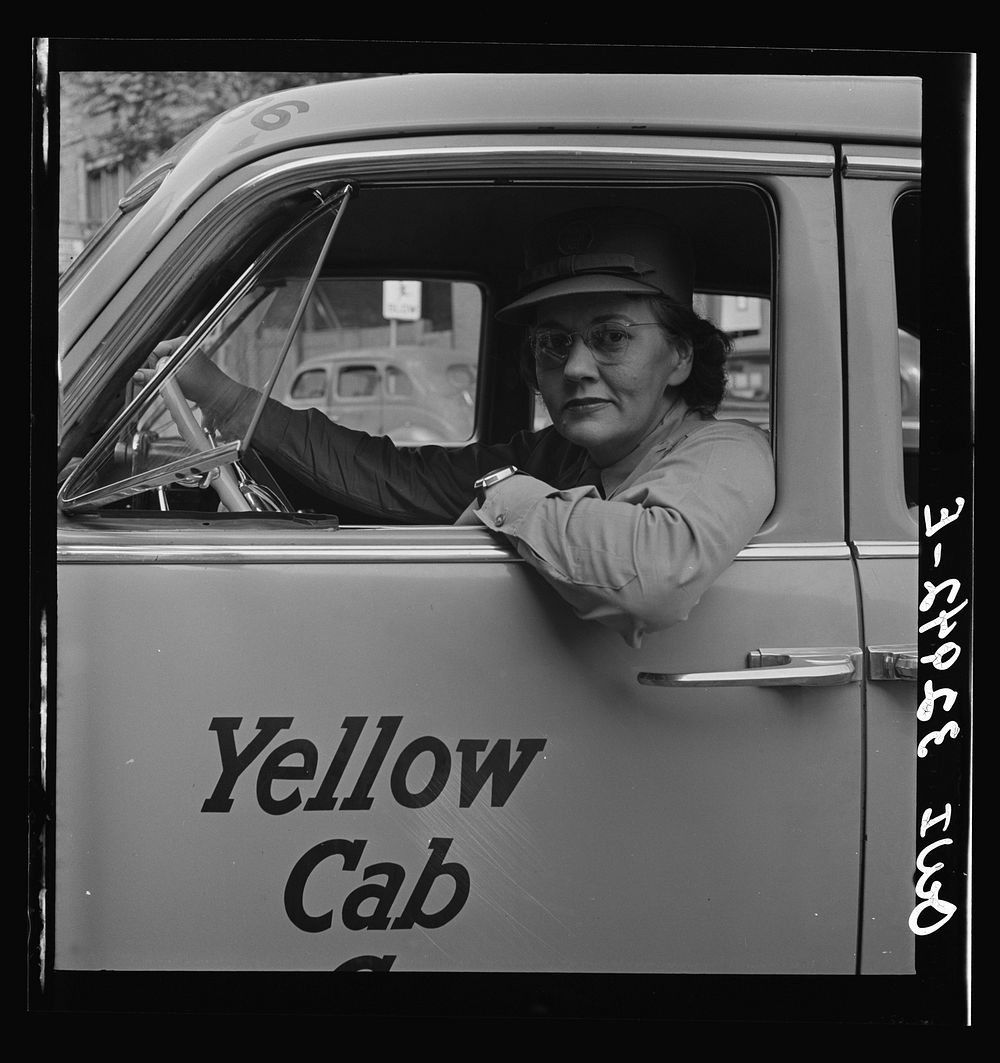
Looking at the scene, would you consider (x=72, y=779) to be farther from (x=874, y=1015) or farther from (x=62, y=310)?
(x=874, y=1015)

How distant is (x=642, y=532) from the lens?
1.61 meters

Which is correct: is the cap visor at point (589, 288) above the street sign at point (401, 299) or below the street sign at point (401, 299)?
below

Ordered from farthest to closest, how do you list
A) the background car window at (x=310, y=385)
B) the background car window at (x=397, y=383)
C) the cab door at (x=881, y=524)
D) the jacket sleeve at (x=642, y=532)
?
the background car window at (x=310, y=385)
the background car window at (x=397, y=383)
the cab door at (x=881, y=524)
the jacket sleeve at (x=642, y=532)

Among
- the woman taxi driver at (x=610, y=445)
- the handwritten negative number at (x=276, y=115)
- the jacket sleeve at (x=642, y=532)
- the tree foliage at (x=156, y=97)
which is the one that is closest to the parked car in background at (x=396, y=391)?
the woman taxi driver at (x=610, y=445)

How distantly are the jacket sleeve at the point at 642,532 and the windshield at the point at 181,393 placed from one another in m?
0.47

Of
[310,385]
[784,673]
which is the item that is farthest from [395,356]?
[784,673]

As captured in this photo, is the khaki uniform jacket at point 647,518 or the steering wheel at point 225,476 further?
the steering wheel at point 225,476

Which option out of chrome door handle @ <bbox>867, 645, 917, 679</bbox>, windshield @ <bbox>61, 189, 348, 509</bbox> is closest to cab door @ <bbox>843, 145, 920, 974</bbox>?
chrome door handle @ <bbox>867, 645, 917, 679</bbox>

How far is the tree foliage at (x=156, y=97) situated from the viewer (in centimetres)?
189

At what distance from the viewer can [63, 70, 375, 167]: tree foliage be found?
189cm

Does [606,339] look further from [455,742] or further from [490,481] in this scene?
[455,742]

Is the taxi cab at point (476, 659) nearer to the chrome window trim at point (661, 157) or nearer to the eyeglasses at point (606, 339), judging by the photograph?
the chrome window trim at point (661, 157)

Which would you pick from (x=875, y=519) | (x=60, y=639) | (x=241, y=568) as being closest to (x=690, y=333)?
(x=875, y=519)

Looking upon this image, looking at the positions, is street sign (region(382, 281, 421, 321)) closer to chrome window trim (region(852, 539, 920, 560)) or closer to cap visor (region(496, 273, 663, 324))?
cap visor (region(496, 273, 663, 324))
